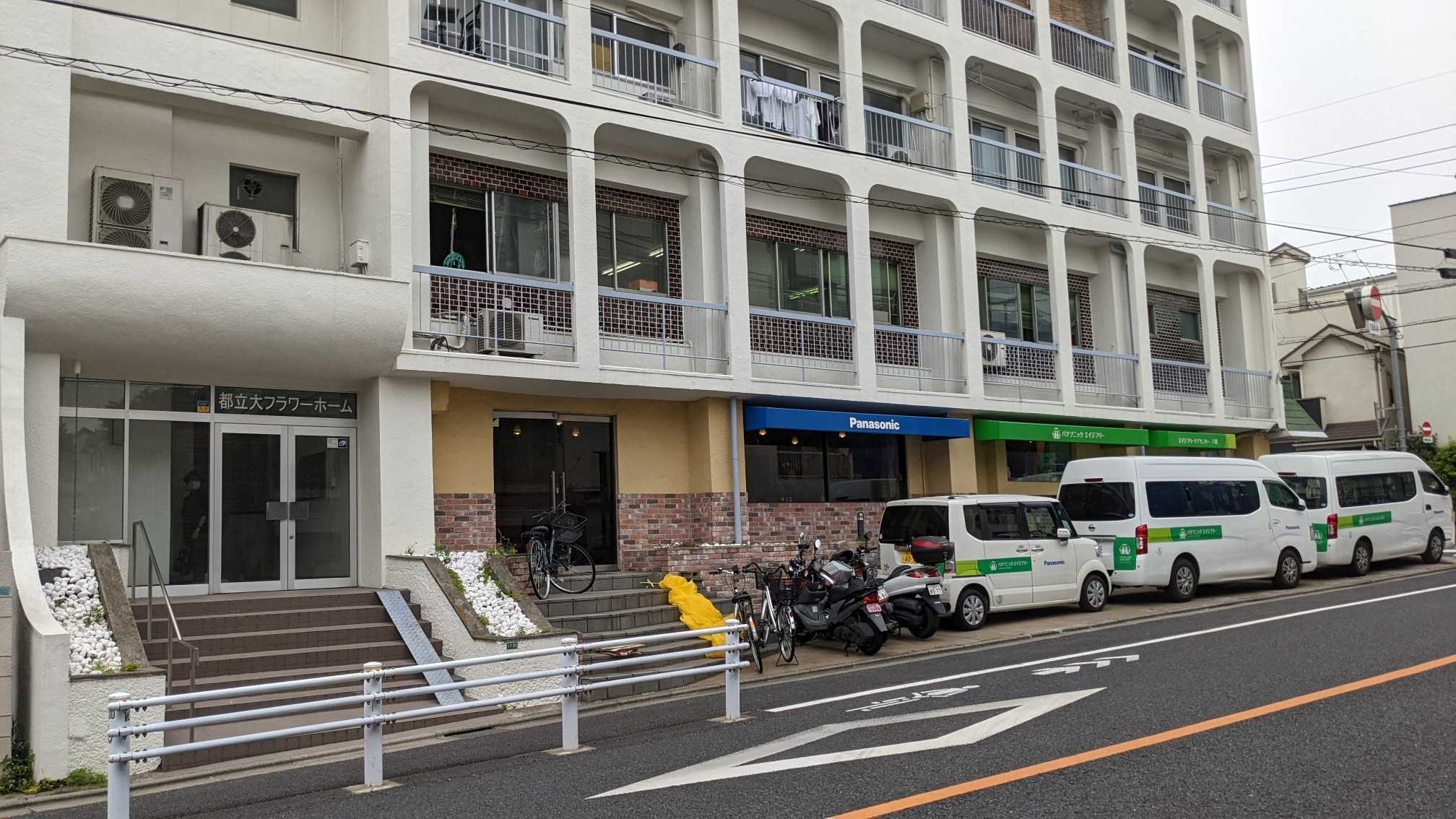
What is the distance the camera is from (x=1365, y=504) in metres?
22.5

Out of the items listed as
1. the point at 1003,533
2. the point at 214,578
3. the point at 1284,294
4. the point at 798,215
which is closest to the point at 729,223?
the point at 798,215

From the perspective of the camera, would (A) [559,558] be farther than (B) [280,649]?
Yes

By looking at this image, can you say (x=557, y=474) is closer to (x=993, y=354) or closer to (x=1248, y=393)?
(x=993, y=354)

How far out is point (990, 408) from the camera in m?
21.2

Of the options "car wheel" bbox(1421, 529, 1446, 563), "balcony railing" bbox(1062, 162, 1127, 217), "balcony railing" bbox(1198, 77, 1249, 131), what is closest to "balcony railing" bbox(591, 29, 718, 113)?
"balcony railing" bbox(1062, 162, 1127, 217)

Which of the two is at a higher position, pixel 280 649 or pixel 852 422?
pixel 852 422

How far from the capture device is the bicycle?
576 inches

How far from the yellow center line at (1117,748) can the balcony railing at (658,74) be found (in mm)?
12656

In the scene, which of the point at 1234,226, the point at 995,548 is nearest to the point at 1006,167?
the point at 1234,226

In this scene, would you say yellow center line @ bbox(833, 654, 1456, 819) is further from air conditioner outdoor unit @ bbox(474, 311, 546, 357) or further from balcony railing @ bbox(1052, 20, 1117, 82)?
balcony railing @ bbox(1052, 20, 1117, 82)

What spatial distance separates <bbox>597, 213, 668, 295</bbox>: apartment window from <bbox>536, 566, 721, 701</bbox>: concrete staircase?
16.4 feet

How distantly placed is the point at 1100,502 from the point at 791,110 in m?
8.45

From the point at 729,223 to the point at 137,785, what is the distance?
1191 centimetres

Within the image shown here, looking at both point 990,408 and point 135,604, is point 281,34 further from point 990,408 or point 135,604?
point 990,408
